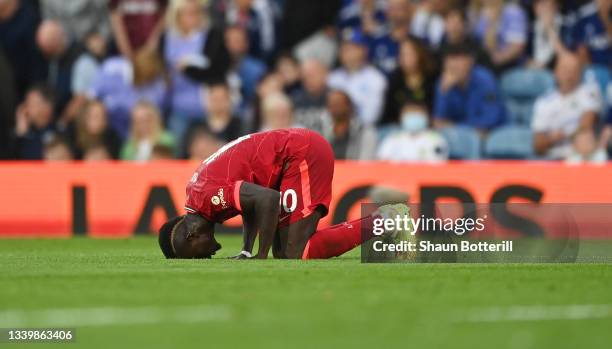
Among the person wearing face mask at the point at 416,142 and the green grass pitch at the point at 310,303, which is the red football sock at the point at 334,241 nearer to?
the green grass pitch at the point at 310,303

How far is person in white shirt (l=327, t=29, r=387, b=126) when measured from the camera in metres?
19.1

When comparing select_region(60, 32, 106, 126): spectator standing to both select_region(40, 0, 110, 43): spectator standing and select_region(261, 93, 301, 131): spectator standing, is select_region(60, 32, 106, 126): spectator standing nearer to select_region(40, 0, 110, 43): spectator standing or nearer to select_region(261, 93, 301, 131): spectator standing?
select_region(40, 0, 110, 43): spectator standing

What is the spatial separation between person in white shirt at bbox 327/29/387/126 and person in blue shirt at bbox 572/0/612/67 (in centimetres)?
287

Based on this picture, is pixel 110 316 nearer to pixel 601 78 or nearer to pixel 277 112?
pixel 277 112

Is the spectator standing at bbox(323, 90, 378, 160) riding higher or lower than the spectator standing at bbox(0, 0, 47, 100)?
lower

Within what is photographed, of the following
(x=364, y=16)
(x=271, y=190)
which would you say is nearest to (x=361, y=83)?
(x=364, y=16)

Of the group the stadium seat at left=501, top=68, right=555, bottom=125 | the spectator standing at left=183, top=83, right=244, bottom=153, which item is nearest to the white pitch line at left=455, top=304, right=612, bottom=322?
the stadium seat at left=501, top=68, right=555, bottom=125

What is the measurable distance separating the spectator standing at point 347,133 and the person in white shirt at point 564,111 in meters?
2.31

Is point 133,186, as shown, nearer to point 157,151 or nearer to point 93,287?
point 157,151

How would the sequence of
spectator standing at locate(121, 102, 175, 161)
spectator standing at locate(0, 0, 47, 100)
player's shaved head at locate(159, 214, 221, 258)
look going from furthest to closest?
spectator standing at locate(0, 0, 47, 100)
spectator standing at locate(121, 102, 175, 161)
player's shaved head at locate(159, 214, 221, 258)

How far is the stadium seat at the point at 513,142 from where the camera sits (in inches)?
715

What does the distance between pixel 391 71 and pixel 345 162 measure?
7.64ft

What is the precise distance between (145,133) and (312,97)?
2546mm

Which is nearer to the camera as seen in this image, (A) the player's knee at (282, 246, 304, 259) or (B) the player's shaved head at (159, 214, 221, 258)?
(B) the player's shaved head at (159, 214, 221, 258)
